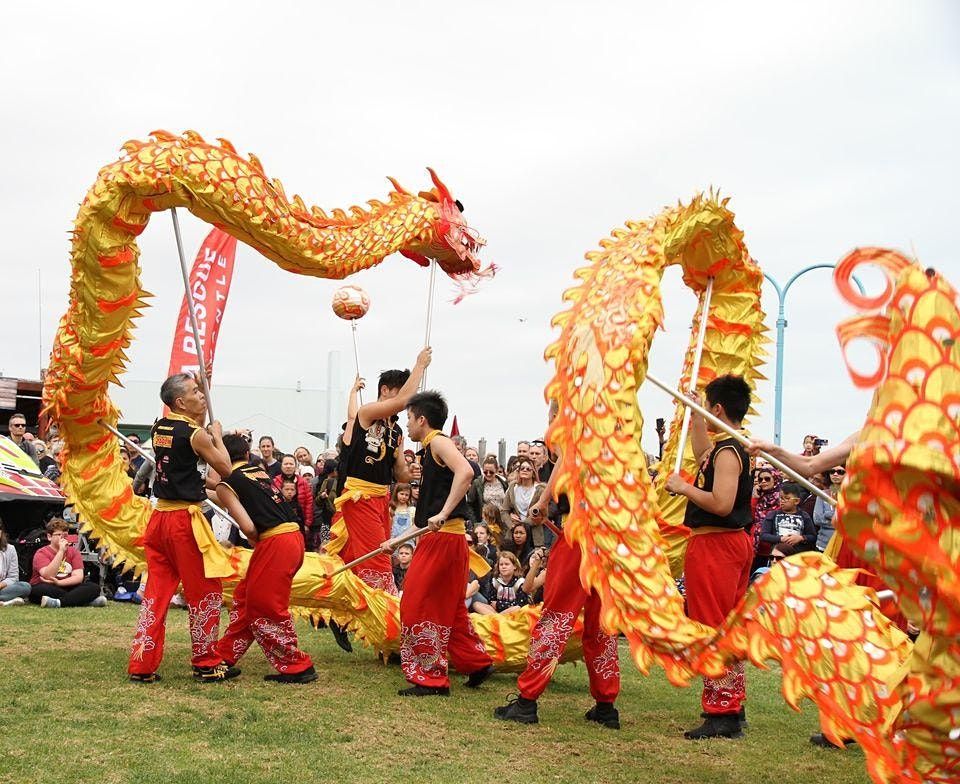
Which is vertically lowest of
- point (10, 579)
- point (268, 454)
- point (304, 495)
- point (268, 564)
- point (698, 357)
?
point (10, 579)

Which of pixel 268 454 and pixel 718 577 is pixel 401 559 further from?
pixel 718 577

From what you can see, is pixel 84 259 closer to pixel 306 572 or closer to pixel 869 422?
pixel 306 572

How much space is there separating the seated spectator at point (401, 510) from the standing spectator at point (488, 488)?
688 mm

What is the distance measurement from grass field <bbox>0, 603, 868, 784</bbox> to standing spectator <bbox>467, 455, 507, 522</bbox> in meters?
3.98

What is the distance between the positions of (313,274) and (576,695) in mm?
2951

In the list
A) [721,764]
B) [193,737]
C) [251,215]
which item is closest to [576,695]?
[721,764]

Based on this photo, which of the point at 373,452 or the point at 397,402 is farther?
the point at 373,452

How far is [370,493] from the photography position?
7.34 m

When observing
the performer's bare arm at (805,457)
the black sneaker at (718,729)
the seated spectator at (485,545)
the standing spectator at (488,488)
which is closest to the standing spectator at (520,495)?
the seated spectator at (485,545)

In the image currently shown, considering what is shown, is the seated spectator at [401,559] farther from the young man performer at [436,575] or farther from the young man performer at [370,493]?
the young man performer at [436,575]

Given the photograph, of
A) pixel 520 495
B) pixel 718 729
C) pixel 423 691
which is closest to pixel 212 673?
pixel 423 691

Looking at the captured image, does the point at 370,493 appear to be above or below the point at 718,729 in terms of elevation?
above

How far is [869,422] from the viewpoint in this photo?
297 cm

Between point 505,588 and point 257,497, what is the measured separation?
10.4 ft
